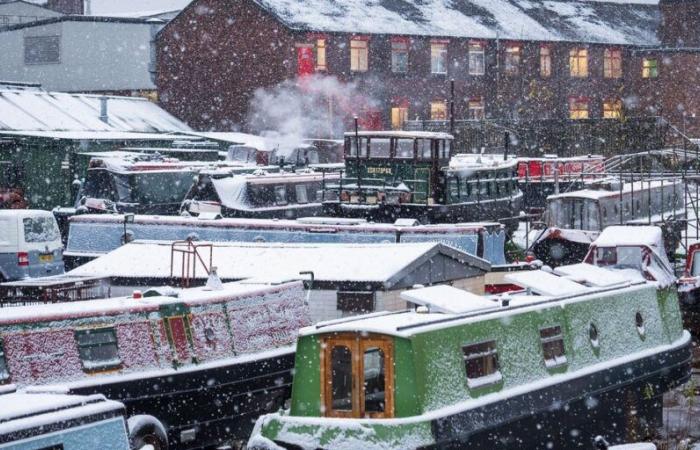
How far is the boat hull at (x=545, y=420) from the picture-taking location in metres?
10.0

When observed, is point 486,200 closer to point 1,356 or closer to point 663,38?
point 1,356

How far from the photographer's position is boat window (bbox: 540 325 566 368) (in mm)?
12141

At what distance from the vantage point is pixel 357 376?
403 inches

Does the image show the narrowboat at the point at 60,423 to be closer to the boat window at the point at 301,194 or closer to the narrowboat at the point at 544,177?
the boat window at the point at 301,194

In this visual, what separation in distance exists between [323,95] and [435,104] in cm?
533

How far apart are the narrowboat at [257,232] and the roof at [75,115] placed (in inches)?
506

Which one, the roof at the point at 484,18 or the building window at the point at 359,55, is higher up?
the roof at the point at 484,18

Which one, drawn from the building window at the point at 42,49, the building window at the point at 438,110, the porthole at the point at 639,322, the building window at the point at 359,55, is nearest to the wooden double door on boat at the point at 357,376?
the porthole at the point at 639,322

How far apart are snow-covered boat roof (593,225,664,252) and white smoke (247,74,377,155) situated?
2203cm

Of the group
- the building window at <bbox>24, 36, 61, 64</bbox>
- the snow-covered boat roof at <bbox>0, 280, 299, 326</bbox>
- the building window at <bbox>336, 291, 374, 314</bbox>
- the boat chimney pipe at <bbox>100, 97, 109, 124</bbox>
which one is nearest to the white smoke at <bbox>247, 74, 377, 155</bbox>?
the boat chimney pipe at <bbox>100, 97, 109, 124</bbox>

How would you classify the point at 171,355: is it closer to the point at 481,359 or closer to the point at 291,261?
the point at 481,359

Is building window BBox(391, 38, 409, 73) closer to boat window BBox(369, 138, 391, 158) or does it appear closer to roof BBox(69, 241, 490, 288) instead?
boat window BBox(369, 138, 391, 158)

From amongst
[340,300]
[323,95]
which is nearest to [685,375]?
[340,300]

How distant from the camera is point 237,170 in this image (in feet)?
98.5
